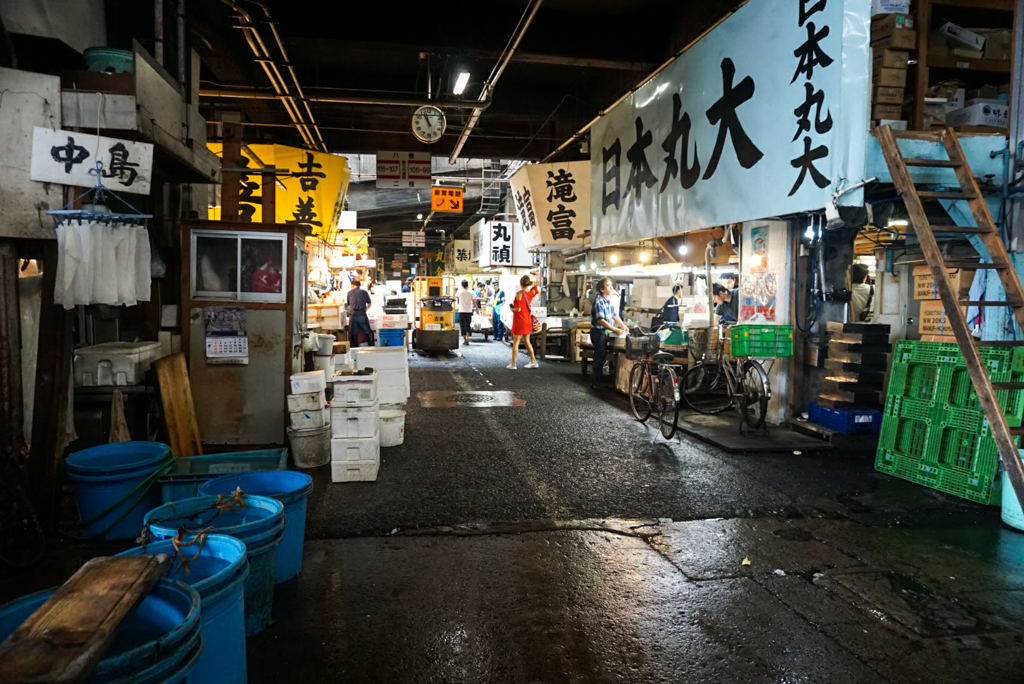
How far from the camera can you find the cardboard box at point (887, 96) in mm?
6738

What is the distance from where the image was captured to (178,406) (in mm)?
6859

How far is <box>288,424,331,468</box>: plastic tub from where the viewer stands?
737 cm

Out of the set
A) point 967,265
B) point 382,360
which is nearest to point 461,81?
point 382,360

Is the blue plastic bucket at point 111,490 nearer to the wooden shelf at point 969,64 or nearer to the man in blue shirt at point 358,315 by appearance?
the wooden shelf at point 969,64

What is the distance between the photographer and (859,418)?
8977 millimetres

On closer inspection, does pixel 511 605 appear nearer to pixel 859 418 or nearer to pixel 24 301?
pixel 24 301

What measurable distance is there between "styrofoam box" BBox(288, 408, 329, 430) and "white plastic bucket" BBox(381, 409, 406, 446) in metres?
1.12

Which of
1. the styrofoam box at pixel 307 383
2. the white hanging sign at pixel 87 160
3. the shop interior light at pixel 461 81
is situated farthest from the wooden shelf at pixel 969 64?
the white hanging sign at pixel 87 160

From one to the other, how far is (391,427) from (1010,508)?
706 cm

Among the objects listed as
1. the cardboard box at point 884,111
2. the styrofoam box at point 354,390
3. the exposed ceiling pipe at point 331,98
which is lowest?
the styrofoam box at point 354,390

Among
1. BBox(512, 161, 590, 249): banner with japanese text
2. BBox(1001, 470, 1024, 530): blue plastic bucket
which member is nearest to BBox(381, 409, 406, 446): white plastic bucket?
BBox(1001, 470, 1024, 530): blue plastic bucket

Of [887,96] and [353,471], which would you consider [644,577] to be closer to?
[353,471]

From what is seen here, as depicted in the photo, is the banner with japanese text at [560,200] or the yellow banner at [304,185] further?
the banner with japanese text at [560,200]

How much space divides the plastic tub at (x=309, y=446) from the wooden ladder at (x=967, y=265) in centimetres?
675
